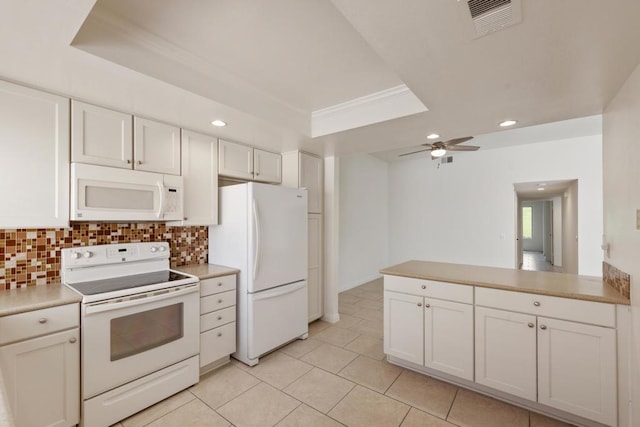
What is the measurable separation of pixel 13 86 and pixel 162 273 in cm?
162

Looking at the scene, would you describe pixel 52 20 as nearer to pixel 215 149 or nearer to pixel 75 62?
pixel 75 62

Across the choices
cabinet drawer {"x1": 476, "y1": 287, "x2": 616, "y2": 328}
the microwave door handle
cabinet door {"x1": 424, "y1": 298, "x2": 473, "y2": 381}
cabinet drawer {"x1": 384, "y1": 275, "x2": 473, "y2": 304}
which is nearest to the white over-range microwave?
the microwave door handle

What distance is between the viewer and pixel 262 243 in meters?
2.74

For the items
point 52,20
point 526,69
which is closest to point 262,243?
point 52,20

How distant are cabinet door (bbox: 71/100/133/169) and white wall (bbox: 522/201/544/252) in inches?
578

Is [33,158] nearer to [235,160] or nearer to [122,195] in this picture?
[122,195]

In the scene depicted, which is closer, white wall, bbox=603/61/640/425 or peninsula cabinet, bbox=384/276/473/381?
white wall, bbox=603/61/640/425

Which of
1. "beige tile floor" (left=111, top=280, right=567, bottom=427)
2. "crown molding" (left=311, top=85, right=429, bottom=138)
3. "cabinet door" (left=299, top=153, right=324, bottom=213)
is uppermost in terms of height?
"crown molding" (left=311, top=85, right=429, bottom=138)

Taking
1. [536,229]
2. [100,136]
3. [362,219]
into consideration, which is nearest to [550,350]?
[100,136]

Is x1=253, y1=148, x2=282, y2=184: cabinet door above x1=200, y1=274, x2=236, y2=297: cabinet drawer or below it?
above

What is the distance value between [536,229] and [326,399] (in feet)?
47.5

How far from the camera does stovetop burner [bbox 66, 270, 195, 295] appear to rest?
197 cm

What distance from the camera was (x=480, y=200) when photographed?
5.83 meters

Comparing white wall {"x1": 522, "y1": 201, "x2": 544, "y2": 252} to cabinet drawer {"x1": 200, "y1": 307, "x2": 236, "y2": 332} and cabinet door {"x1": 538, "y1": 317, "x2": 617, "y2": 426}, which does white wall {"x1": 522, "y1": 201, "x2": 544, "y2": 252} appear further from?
cabinet drawer {"x1": 200, "y1": 307, "x2": 236, "y2": 332}
